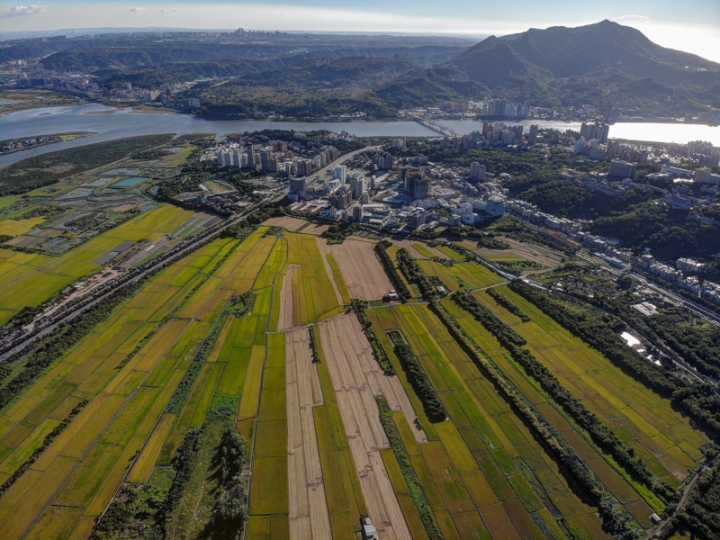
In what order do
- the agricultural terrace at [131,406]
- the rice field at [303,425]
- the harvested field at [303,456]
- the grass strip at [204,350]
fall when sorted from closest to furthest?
the harvested field at [303,456] → the rice field at [303,425] → the agricultural terrace at [131,406] → the grass strip at [204,350]

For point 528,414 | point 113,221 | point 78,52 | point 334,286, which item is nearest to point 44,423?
point 334,286

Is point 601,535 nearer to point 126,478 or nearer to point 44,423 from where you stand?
point 126,478

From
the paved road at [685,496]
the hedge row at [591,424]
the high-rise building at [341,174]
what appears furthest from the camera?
the high-rise building at [341,174]

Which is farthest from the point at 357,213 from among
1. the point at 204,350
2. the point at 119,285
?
the point at 204,350

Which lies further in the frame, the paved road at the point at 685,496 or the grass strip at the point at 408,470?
the grass strip at the point at 408,470

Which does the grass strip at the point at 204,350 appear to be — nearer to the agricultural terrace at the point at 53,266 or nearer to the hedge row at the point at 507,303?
the agricultural terrace at the point at 53,266

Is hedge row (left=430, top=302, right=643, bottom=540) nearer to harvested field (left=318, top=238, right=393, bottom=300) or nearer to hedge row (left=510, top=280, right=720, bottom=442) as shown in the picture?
hedge row (left=510, top=280, right=720, bottom=442)

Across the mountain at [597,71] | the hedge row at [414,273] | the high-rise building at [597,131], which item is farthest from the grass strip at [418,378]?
the mountain at [597,71]
